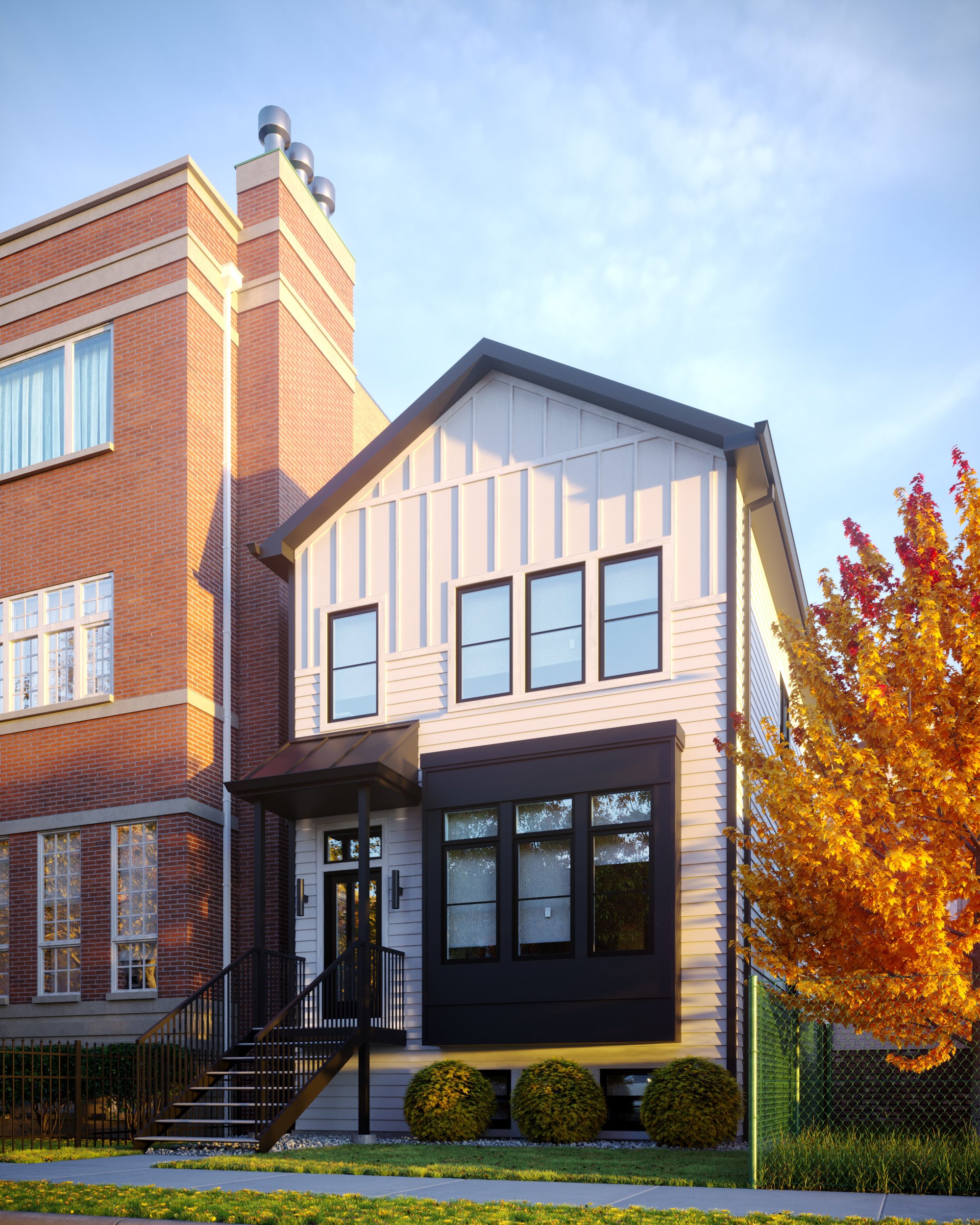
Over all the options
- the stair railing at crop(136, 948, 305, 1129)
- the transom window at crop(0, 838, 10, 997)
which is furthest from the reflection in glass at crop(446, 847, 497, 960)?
the transom window at crop(0, 838, 10, 997)

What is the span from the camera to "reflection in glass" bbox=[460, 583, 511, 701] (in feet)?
54.1

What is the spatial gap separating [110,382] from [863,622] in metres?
13.3

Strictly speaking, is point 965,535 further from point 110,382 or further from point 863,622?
point 110,382

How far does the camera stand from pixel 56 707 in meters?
19.3

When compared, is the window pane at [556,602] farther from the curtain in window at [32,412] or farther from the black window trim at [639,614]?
the curtain in window at [32,412]

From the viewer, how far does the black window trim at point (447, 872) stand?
15.2 metres

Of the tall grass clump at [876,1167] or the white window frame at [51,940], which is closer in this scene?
the tall grass clump at [876,1167]

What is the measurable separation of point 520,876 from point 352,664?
4.31 m

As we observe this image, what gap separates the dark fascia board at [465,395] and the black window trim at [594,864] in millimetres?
4479

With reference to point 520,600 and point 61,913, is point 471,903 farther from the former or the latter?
point 61,913

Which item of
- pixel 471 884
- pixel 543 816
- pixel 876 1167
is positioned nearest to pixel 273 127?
pixel 543 816

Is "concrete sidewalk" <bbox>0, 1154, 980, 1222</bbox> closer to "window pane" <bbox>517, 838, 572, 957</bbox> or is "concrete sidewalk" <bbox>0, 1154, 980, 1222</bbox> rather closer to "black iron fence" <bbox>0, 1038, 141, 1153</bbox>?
"black iron fence" <bbox>0, 1038, 141, 1153</bbox>

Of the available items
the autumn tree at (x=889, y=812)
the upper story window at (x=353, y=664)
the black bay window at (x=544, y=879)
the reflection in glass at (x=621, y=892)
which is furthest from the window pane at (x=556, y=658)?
the autumn tree at (x=889, y=812)

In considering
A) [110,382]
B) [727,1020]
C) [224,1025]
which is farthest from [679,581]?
[110,382]
